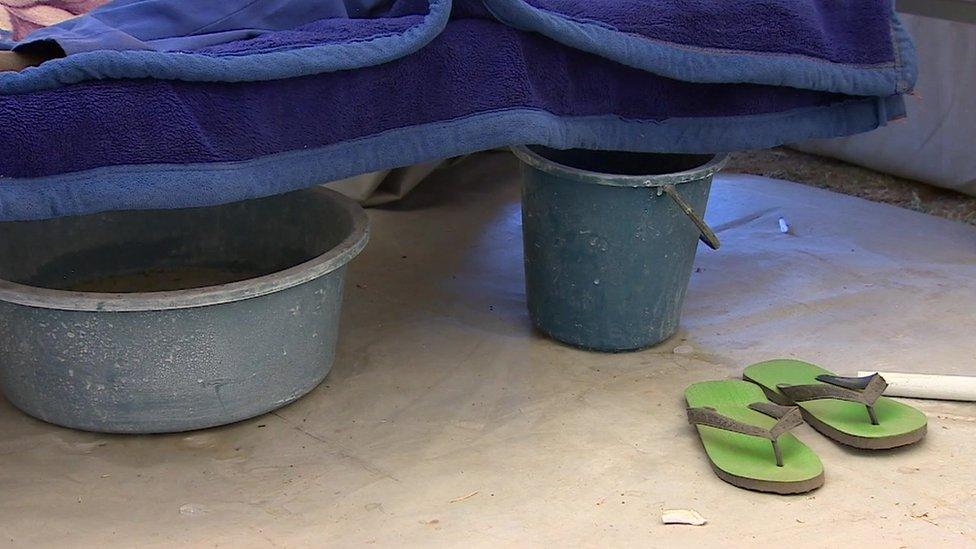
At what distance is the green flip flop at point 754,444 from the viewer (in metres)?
1.42

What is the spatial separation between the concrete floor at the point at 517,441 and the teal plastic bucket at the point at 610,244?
0.20ft

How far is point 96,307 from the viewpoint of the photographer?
4.62 ft

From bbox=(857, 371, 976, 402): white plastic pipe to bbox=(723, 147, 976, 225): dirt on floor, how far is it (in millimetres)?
856

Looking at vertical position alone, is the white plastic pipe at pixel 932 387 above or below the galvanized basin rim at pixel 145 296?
below

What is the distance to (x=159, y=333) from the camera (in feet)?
4.78

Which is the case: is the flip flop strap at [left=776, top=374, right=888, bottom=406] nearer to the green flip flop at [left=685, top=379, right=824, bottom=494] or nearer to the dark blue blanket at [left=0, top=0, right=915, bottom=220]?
the green flip flop at [left=685, top=379, right=824, bottom=494]

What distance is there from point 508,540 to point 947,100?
169 cm

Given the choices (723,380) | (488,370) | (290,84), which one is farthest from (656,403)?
(290,84)

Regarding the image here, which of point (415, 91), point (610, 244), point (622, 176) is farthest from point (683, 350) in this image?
point (415, 91)

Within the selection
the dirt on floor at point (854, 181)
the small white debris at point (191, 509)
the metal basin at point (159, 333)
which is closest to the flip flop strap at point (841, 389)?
the metal basin at point (159, 333)

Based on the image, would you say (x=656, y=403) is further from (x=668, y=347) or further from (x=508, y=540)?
(x=508, y=540)

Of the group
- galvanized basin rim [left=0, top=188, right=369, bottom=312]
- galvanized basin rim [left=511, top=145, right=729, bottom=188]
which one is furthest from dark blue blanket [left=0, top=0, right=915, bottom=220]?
galvanized basin rim [left=0, top=188, right=369, bottom=312]

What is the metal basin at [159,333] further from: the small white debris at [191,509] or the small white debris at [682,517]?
the small white debris at [682,517]

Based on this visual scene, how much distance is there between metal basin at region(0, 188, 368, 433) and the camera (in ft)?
4.73
